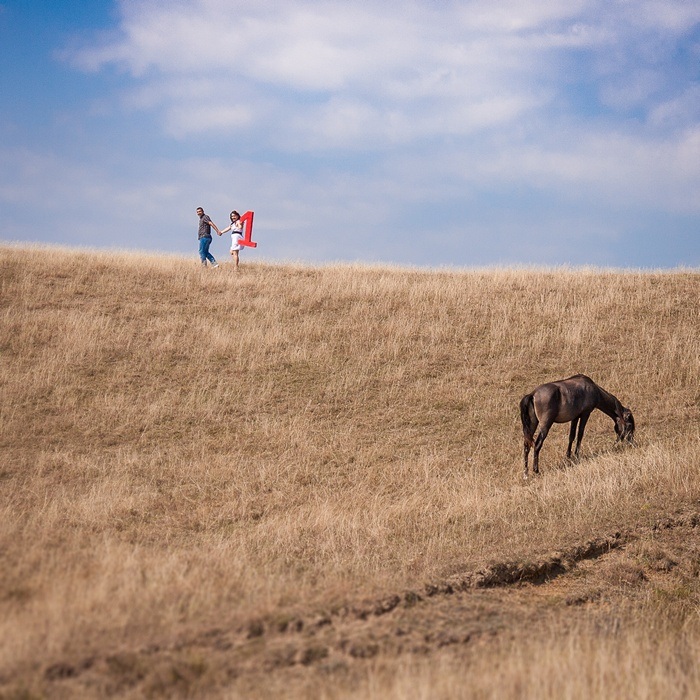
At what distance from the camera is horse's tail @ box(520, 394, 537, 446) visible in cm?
1327

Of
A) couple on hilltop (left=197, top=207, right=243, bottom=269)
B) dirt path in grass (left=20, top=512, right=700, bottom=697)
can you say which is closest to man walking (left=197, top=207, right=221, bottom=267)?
couple on hilltop (left=197, top=207, right=243, bottom=269)

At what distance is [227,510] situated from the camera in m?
11.3

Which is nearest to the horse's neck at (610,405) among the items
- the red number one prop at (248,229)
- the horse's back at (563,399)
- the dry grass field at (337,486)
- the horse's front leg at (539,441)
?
the horse's back at (563,399)

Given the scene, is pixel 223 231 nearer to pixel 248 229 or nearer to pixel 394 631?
pixel 248 229

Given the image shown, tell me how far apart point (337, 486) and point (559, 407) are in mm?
4422

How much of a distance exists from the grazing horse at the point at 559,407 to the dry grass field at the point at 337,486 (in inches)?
26.4

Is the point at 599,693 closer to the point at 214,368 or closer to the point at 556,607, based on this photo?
the point at 556,607

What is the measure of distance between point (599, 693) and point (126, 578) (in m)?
3.99

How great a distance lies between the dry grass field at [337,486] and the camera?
5.52m

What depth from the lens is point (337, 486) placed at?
12727mm

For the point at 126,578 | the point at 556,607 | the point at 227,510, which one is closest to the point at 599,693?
the point at 556,607

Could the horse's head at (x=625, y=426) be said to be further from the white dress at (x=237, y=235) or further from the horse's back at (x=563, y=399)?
the white dress at (x=237, y=235)

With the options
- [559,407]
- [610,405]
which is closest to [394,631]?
[559,407]

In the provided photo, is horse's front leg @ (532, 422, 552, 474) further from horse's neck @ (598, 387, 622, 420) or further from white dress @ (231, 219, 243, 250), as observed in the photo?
white dress @ (231, 219, 243, 250)
